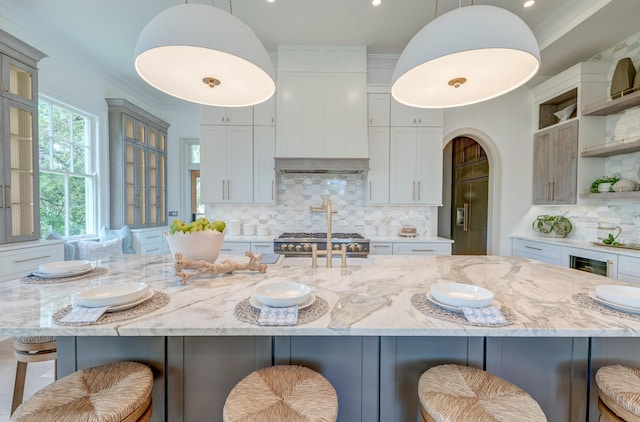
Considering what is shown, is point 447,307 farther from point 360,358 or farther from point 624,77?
point 624,77

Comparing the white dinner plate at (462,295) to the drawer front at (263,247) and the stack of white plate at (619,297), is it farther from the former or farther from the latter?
the drawer front at (263,247)

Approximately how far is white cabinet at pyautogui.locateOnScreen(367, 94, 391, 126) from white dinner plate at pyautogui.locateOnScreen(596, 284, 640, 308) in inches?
108

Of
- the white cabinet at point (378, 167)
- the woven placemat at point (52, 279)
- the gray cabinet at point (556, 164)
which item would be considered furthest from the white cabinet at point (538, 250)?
the woven placemat at point (52, 279)

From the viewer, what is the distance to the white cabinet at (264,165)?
11.2 ft

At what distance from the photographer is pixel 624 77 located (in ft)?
9.02

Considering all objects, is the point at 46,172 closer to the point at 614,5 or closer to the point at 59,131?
the point at 59,131

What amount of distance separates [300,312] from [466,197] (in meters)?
4.61

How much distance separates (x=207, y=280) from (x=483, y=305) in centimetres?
125

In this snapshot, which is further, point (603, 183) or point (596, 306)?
point (603, 183)

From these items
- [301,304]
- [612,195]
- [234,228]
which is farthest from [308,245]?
[612,195]

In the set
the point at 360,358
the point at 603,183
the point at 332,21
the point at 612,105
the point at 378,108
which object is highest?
the point at 332,21

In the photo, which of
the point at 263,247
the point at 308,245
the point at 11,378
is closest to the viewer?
the point at 11,378

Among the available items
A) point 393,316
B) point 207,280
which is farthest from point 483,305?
point 207,280

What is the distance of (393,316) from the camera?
0.98 meters
